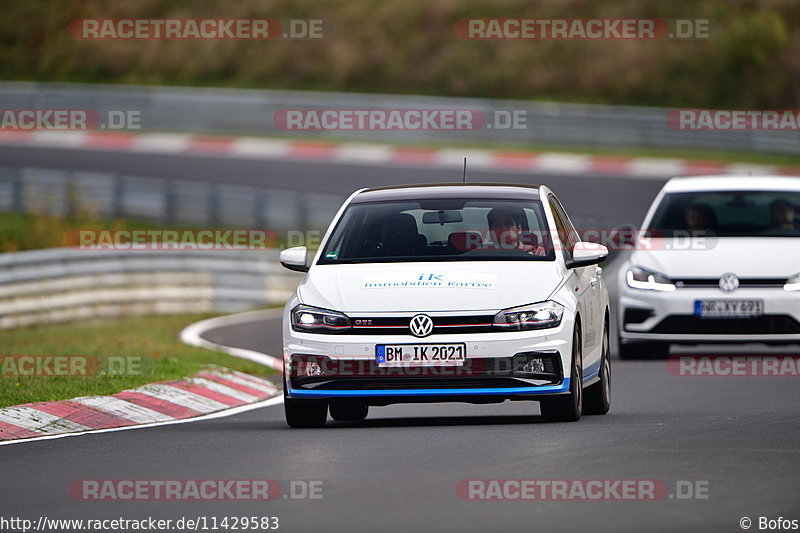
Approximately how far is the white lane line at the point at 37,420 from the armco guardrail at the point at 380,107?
30.1m

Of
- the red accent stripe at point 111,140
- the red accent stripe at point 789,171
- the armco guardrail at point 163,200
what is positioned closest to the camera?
the armco guardrail at point 163,200

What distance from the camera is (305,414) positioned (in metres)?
11.4

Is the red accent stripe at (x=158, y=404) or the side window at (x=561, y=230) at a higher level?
the side window at (x=561, y=230)

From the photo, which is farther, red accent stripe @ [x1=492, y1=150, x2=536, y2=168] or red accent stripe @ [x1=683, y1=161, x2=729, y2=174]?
red accent stripe @ [x1=492, y1=150, x2=536, y2=168]

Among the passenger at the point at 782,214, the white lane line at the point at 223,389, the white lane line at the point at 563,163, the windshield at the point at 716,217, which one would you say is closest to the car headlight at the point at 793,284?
the windshield at the point at 716,217

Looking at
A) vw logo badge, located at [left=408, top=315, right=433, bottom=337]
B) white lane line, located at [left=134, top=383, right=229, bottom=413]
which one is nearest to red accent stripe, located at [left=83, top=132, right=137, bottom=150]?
white lane line, located at [left=134, top=383, right=229, bottom=413]

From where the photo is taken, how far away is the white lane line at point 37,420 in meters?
11.8

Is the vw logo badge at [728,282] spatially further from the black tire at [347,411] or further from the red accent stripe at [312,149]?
the red accent stripe at [312,149]

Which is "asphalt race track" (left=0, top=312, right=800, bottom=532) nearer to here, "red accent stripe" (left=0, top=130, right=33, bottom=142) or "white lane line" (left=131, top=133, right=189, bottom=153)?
"white lane line" (left=131, top=133, right=189, bottom=153)

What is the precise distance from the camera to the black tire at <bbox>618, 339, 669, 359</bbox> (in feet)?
56.0

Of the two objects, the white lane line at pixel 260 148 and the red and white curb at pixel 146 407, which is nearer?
the red and white curb at pixel 146 407

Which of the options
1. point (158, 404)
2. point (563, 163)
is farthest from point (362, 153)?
point (158, 404)

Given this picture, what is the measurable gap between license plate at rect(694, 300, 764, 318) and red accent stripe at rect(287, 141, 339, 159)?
2495 cm

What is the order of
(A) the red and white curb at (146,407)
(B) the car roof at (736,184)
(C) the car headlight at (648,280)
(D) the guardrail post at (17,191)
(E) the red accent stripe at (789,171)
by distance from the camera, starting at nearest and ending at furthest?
(A) the red and white curb at (146,407)
(C) the car headlight at (648,280)
(B) the car roof at (736,184)
(D) the guardrail post at (17,191)
(E) the red accent stripe at (789,171)
